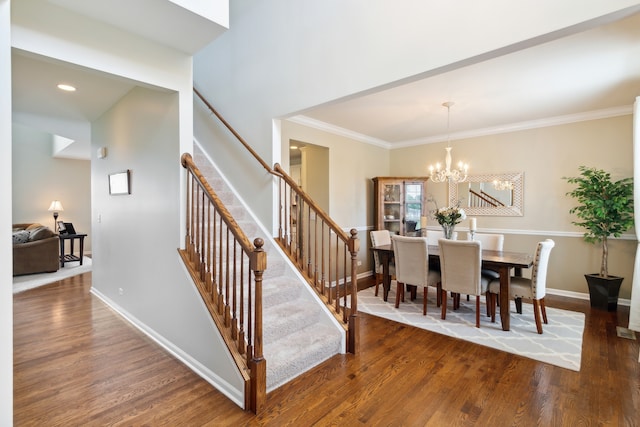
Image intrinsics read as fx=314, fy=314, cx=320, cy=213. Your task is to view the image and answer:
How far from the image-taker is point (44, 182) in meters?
7.70

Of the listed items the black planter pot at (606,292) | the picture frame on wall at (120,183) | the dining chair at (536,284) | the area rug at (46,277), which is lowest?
the area rug at (46,277)

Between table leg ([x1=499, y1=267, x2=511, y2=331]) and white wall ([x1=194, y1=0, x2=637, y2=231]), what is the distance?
222cm

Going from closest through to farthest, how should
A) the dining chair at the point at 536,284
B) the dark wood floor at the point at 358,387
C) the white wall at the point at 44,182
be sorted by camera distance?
1. the dark wood floor at the point at 358,387
2. the dining chair at the point at 536,284
3. the white wall at the point at 44,182

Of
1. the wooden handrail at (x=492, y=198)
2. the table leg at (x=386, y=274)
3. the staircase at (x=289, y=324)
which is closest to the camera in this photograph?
the staircase at (x=289, y=324)

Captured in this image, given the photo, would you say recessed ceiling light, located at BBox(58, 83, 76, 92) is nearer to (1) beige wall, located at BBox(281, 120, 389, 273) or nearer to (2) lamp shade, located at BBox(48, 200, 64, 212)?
(1) beige wall, located at BBox(281, 120, 389, 273)

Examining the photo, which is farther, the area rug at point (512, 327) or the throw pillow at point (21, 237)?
the throw pillow at point (21, 237)

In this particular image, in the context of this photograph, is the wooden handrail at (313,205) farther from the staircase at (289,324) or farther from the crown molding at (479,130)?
the crown molding at (479,130)

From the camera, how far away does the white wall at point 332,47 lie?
6.59 ft

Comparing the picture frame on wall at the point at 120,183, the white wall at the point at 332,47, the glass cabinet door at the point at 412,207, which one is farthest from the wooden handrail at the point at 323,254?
the glass cabinet door at the point at 412,207

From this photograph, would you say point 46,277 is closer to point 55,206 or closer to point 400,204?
point 55,206

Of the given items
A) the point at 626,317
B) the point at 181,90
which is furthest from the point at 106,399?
the point at 626,317

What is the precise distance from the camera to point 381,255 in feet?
15.3

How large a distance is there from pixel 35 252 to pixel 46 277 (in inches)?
22.6
